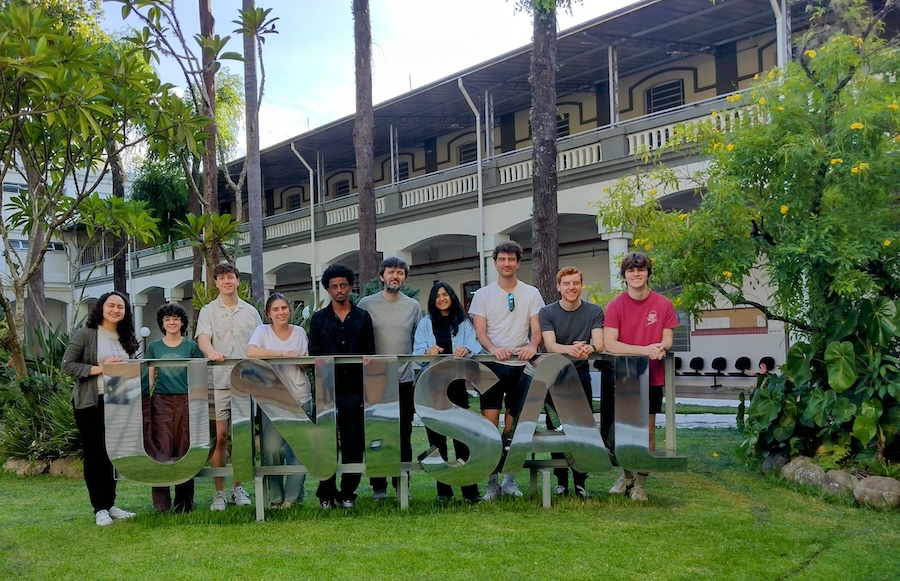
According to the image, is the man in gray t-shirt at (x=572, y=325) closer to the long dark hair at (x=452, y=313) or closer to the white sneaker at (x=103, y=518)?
the long dark hair at (x=452, y=313)

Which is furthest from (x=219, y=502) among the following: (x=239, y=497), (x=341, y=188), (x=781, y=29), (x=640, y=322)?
(x=341, y=188)

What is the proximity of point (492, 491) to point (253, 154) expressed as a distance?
815cm

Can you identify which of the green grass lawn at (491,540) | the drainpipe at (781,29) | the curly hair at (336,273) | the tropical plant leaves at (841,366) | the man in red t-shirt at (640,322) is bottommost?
the green grass lawn at (491,540)

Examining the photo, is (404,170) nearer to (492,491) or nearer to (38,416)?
(38,416)

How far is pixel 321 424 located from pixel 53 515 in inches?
89.6

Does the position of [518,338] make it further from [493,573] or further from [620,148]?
[620,148]

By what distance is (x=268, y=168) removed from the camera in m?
27.1

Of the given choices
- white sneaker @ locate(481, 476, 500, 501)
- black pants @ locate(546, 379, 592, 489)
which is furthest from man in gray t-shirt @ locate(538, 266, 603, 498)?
white sneaker @ locate(481, 476, 500, 501)

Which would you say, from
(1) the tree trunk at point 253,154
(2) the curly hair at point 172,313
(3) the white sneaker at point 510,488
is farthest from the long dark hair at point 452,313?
(1) the tree trunk at point 253,154

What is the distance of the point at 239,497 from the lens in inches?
242

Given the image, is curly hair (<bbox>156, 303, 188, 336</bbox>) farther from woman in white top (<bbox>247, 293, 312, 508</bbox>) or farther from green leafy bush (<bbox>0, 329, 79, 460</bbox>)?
green leafy bush (<bbox>0, 329, 79, 460</bbox>)

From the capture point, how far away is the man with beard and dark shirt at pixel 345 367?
578 centimetres

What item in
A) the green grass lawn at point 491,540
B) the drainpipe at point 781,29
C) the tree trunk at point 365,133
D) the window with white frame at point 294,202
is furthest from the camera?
the window with white frame at point 294,202

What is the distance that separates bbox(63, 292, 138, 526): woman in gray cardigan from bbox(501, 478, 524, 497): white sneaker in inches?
105
